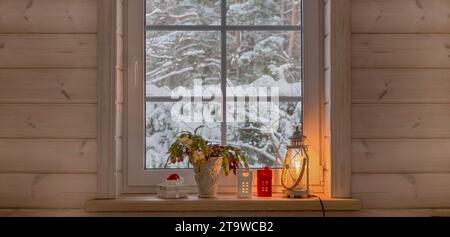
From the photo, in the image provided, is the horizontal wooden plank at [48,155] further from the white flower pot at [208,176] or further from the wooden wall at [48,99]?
the white flower pot at [208,176]

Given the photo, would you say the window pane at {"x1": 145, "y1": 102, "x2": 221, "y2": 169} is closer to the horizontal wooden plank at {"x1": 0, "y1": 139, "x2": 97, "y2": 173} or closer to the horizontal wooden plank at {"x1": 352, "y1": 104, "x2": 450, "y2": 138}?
the horizontal wooden plank at {"x1": 0, "y1": 139, "x2": 97, "y2": 173}

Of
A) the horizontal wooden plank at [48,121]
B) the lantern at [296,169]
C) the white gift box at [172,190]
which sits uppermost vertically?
the horizontal wooden plank at [48,121]

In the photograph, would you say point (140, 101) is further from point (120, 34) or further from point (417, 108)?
point (417, 108)

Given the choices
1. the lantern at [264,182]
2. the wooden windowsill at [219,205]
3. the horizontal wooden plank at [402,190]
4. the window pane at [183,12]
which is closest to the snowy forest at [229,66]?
the window pane at [183,12]

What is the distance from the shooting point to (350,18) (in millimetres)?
2803

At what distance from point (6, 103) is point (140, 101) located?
1.80 feet

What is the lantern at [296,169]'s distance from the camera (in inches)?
110

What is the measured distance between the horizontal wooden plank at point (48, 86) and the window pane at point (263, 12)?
0.65m

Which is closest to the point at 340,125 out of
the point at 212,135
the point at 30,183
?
the point at 212,135

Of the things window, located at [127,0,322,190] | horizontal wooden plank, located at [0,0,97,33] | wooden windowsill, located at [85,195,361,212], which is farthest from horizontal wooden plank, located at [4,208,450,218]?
horizontal wooden plank, located at [0,0,97,33]

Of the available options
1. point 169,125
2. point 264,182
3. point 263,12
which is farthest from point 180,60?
point 264,182

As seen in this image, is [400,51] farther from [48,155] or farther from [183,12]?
[48,155]

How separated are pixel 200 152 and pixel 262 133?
323 millimetres

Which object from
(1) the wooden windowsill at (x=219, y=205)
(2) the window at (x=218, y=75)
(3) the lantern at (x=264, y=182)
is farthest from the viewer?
(2) the window at (x=218, y=75)
